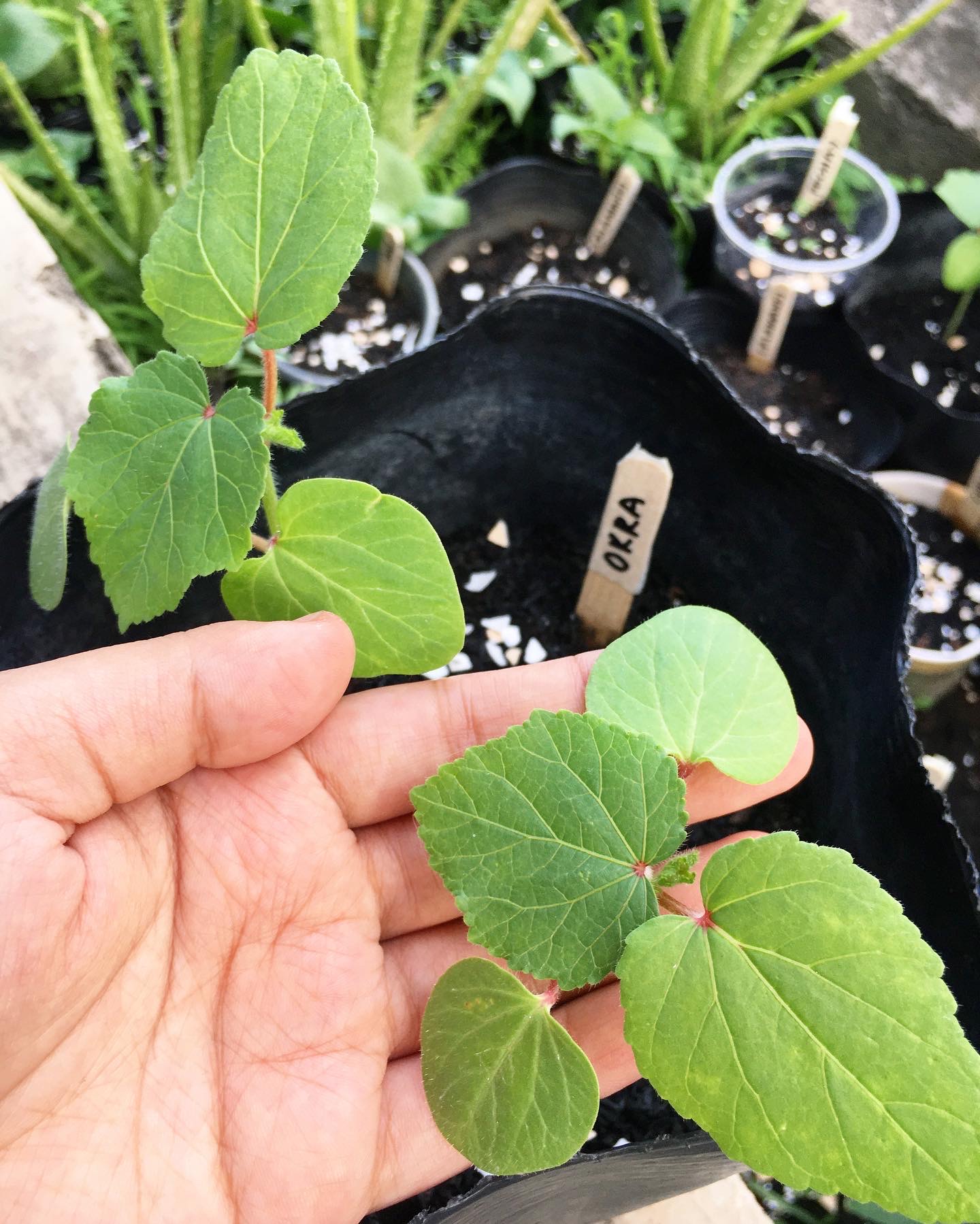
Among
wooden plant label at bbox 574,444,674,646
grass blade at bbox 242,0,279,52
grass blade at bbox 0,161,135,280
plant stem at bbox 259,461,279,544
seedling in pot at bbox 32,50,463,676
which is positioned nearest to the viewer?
seedling in pot at bbox 32,50,463,676

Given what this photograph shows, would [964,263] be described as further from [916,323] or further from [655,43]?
[655,43]

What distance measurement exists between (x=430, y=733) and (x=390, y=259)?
79cm

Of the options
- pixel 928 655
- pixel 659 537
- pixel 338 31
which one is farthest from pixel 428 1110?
pixel 338 31

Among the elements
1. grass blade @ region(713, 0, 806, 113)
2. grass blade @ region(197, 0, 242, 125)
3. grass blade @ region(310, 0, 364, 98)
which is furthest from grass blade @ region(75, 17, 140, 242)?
grass blade @ region(713, 0, 806, 113)

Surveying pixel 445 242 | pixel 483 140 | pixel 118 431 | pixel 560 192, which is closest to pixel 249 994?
pixel 118 431

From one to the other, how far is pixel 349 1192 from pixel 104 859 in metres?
0.30

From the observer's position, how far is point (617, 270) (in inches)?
58.9

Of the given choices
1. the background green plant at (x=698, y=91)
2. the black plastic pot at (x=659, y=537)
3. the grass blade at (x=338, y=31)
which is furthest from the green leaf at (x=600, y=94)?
the black plastic pot at (x=659, y=537)

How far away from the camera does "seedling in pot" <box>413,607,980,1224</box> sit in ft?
1.84

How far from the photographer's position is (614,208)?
143 centimetres

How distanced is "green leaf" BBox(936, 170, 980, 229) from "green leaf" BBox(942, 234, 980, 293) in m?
0.03

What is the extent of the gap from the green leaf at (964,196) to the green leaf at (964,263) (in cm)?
3

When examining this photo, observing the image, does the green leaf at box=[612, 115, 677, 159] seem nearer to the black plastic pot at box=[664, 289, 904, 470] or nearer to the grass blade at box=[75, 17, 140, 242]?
the black plastic pot at box=[664, 289, 904, 470]

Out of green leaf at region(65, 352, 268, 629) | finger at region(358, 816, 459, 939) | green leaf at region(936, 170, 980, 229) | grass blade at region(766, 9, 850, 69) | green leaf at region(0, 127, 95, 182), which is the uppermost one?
grass blade at region(766, 9, 850, 69)
